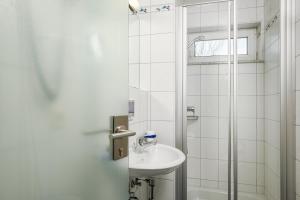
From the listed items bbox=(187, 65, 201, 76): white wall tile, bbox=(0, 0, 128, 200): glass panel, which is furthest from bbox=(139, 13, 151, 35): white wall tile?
bbox=(0, 0, 128, 200): glass panel

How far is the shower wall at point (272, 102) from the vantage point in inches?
66.2

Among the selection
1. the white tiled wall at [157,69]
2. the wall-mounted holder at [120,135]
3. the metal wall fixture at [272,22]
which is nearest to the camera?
the wall-mounted holder at [120,135]

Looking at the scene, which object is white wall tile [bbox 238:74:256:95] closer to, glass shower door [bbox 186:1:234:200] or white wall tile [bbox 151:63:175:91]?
glass shower door [bbox 186:1:234:200]

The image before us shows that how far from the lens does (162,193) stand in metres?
1.93

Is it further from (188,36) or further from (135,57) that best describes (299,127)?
(135,57)

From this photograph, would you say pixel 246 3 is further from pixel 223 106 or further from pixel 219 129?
pixel 219 129

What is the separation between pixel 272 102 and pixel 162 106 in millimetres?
948

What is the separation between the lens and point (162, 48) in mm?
1947

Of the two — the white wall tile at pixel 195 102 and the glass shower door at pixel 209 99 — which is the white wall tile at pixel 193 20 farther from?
the white wall tile at pixel 195 102

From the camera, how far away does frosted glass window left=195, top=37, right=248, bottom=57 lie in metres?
1.82

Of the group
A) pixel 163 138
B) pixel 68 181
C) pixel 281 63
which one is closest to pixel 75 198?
pixel 68 181

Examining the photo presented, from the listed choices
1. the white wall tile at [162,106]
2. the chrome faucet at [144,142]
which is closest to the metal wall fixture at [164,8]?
the white wall tile at [162,106]

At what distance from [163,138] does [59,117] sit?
155cm

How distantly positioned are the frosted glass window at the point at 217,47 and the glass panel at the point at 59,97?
1.30 m
